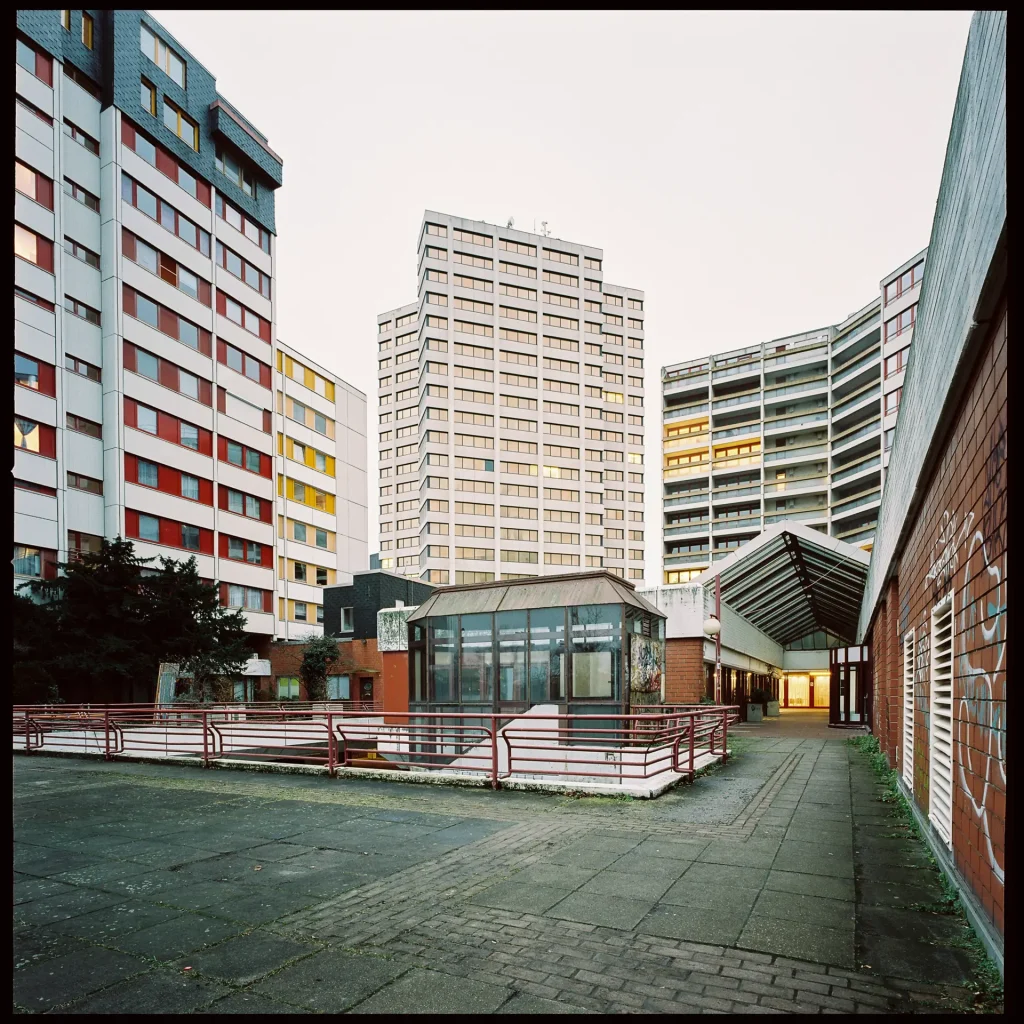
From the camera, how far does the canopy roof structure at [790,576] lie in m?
23.1

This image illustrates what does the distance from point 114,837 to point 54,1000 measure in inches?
199

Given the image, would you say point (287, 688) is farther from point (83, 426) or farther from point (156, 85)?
point (156, 85)

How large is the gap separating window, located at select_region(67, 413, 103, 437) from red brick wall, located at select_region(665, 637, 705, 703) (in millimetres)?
28836

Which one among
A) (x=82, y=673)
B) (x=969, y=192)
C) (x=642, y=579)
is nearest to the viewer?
(x=969, y=192)

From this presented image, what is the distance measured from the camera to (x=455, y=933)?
534 centimetres

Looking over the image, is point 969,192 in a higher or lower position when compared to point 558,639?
higher

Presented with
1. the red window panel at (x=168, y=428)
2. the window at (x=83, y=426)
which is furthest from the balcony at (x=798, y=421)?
the window at (x=83, y=426)

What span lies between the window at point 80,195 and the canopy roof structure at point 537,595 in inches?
1202

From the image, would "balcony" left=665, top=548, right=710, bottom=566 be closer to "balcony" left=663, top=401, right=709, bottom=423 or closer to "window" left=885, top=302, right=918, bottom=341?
"balcony" left=663, top=401, right=709, bottom=423

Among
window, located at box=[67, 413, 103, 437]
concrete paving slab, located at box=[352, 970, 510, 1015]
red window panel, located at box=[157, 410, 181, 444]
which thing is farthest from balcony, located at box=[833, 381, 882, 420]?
concrete paving slab, located at box=[352, 970, 510, 1015]

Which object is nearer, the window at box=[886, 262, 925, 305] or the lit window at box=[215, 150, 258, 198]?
the lit window at box=[215, 150, 258, 198]

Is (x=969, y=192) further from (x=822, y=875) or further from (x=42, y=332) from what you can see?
(x=42, y=332)

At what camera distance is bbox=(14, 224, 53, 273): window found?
32.9 m
